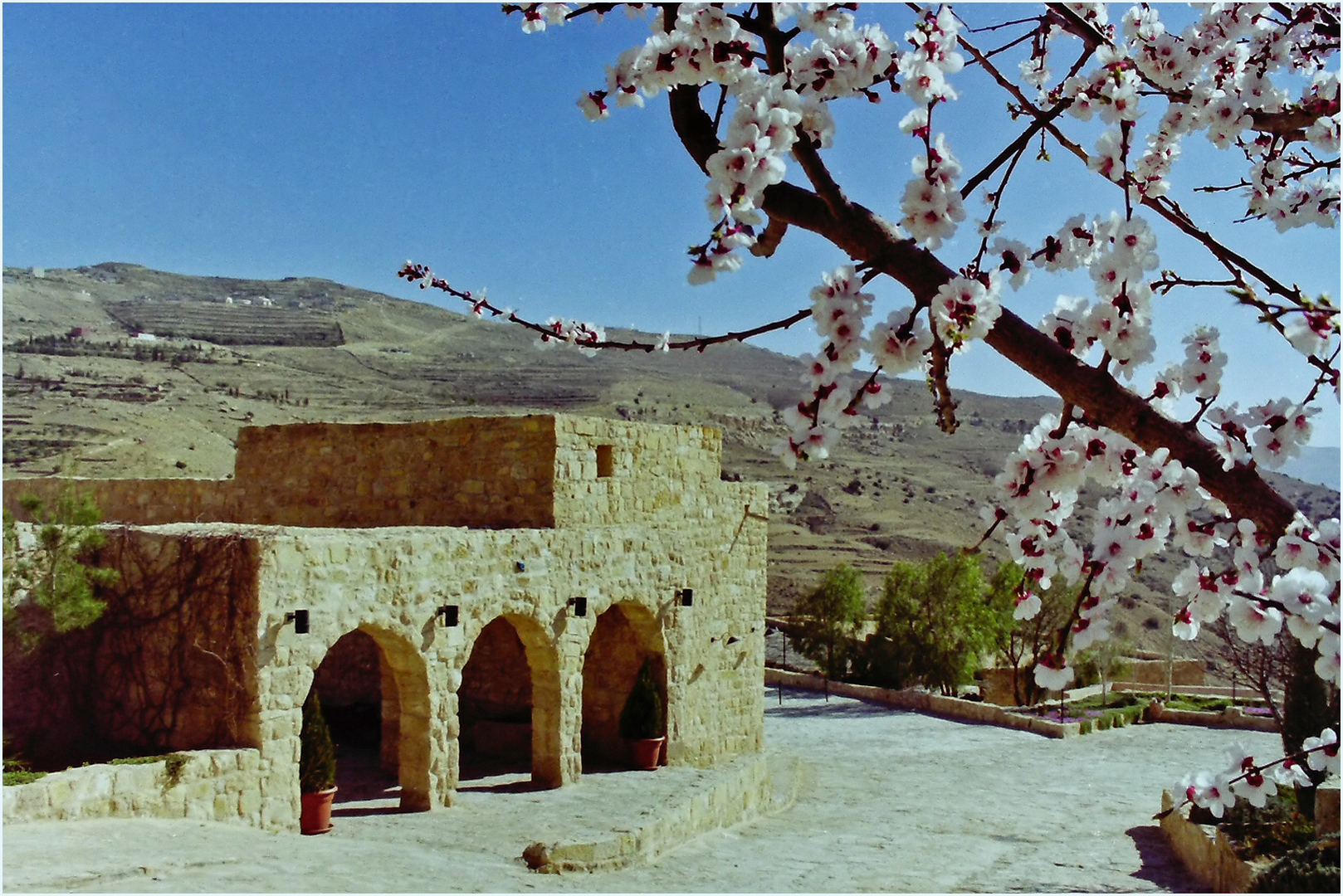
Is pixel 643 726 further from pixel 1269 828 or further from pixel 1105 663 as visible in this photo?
pixel 1105 663

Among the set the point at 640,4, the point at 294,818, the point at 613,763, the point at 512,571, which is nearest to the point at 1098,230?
the point at 640,4

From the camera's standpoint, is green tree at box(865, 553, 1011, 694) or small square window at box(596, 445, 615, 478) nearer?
small square window at box(596, 445, 615, 478)

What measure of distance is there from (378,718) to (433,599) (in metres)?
4.70

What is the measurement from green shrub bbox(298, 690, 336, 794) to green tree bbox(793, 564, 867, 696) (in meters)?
16.9

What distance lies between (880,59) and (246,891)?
565 cm

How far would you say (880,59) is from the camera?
3176 millimetres

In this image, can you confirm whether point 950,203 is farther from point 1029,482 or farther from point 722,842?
point 722,842

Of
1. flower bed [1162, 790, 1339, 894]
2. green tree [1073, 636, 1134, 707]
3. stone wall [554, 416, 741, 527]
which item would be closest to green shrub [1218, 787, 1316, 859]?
flower bed [1162, 790, 1339, 894]

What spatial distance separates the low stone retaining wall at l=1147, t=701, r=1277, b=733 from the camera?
794 inches

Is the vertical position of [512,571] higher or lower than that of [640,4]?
lower

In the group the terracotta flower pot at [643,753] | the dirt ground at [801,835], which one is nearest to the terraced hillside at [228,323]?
the dirt ground at [801,835]

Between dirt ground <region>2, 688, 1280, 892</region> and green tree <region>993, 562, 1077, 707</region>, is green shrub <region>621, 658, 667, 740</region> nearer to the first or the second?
dirt ground <region>2, 688, 1280, 892</region>

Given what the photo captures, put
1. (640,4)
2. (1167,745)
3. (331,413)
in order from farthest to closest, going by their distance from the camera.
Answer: (331,413) → (1167,745) → (640,4)

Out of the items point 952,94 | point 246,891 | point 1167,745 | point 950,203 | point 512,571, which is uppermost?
point 952,94
